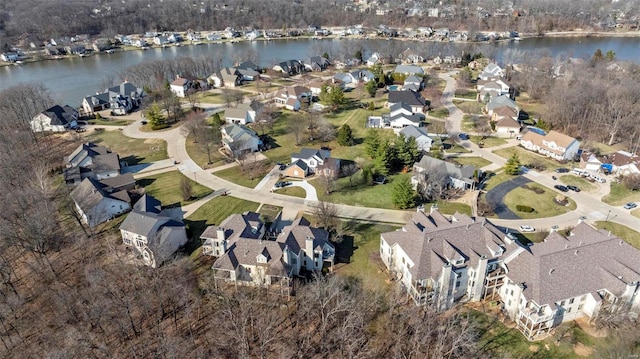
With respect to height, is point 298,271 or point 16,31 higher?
point 16,31

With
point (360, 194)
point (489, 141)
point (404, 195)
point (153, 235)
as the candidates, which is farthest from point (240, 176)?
point (489, 141)

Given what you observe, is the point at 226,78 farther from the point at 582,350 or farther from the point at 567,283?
the point at 582,350

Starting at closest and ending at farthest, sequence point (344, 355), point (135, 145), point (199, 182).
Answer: point (344, 355) < point (199, 182) < point (135, 145)

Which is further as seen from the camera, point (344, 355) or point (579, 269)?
point (579, 269)

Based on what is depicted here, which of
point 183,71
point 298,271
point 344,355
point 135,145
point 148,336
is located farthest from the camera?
point 183,71

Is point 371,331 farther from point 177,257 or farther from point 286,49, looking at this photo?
point 286,49

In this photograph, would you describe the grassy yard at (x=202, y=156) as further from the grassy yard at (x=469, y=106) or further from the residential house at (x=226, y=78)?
the grassy yard at (x=469, y=106)

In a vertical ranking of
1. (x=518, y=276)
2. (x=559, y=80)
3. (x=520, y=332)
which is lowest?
(x=520, y=332)

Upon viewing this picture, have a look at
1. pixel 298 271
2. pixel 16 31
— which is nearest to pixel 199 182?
pixel 298 271

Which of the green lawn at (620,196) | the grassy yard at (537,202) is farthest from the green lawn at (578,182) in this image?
the grassy yard at (537,202)
